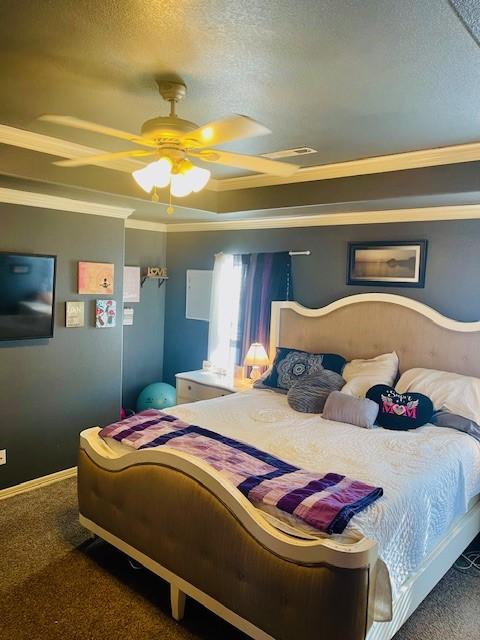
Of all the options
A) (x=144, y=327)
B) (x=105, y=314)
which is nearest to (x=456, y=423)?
(x=105, y=314)

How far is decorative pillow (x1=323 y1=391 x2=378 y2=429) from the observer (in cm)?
312

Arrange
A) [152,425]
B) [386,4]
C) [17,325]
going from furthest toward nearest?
1. [17,325]
2. [152,425]
3. [386,4]

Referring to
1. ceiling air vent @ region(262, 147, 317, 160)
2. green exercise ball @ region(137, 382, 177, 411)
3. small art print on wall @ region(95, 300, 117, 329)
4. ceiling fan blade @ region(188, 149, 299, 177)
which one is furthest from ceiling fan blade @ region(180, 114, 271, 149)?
green exercise ball @ region(137, 382, 177, 411)

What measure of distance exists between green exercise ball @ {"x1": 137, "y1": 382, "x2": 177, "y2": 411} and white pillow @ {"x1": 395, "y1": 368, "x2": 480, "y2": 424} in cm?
235

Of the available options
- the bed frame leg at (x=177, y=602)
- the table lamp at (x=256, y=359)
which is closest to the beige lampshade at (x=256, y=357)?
the table lamp at (x=256, y=359)

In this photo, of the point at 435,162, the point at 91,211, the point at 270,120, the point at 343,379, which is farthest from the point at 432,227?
the point at 91,211

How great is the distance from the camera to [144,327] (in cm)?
525

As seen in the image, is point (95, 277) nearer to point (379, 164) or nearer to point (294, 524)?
point (379, 164)

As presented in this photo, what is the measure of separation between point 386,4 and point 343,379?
263 centimetres

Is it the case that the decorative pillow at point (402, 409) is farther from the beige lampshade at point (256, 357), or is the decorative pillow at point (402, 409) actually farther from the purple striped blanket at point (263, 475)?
the beige lampshade at point (256, 357)

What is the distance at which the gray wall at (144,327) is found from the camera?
5.07 metres

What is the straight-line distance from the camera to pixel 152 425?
2.93 m

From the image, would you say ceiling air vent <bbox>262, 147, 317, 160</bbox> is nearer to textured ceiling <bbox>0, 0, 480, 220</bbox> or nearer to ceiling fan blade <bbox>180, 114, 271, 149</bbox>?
textured ceiling <bbox>0, 0, 480, 220</bbox>

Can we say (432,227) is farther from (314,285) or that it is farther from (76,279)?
(76,279)
